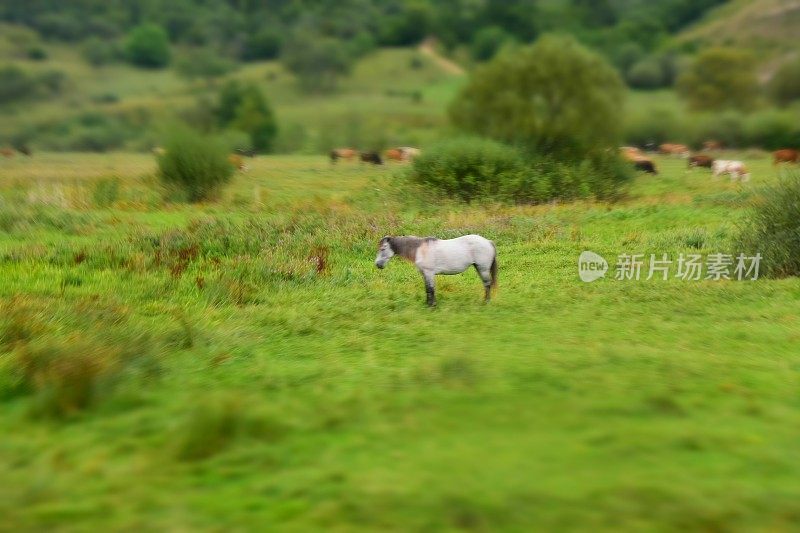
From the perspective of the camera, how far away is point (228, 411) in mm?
5914

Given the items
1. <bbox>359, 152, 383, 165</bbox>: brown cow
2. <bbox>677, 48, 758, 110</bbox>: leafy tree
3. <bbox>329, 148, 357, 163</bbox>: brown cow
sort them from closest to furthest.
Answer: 1. <bbox>359, 152, 383, 165</bbox>: brown cow
2. <bbox>329, 148, 357, 163</bbox>: brown cow
3. <bbox>677, 48, 758, 110</bbox>: leafy tree

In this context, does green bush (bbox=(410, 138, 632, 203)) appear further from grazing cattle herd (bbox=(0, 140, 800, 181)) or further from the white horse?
the white horse

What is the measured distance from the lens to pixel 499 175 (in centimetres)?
2172

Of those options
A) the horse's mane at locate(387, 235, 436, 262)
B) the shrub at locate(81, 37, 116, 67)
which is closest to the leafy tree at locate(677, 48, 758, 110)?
the horse's mane at locate(387, 235, 436, 262)

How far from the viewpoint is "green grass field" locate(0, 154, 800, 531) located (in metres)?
4.75

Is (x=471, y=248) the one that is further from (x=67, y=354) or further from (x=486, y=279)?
(x=67, y=354)

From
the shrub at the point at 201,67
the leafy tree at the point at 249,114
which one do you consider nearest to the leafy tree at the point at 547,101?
the leafy tree at the point at 249,114

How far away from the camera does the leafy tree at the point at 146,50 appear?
8356 cm

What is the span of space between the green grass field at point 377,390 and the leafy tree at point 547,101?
10.8 meters

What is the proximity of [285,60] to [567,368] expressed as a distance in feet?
237

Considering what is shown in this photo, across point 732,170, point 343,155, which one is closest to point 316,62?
point 343,155

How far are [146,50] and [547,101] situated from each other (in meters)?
67.0

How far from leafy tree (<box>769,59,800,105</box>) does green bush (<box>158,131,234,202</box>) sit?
148 feet

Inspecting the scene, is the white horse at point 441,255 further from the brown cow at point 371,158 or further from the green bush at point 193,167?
the brown cow at point 371,158
